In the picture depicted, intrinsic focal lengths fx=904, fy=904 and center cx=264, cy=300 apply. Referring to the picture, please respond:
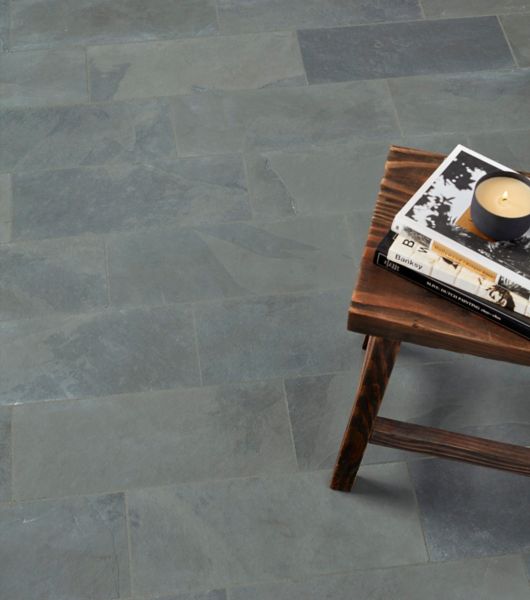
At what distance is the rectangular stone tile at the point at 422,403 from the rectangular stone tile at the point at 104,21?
1.29 metres

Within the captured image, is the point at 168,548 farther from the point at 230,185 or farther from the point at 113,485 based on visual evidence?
the point at 230,185

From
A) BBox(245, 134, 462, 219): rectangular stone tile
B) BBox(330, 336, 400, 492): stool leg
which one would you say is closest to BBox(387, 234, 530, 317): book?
BBox(330, 336, 400, 492): stool leg

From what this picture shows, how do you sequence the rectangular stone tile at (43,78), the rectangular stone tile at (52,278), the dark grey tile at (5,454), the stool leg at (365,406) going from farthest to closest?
1. the rectangular stone tile at (43,78)
2. the rectangular stone tile at (52,278)
3. the dark grey tile at (5,454)
4. the stool leg at (365,406)

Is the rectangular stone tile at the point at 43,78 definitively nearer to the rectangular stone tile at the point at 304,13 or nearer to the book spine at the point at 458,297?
the rectangular stone tile at the point at 304,13

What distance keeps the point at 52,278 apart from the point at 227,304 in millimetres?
449

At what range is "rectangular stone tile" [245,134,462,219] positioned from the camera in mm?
2410

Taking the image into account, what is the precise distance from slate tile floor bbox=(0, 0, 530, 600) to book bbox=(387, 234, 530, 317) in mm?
680

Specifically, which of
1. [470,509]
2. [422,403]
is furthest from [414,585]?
[422,403]

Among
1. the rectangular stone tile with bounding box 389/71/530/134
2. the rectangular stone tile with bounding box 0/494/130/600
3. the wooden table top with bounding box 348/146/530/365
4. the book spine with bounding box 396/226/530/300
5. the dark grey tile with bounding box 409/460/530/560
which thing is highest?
the book spine with bounding box 396/226/530/300

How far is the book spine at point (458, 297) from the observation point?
1.41 m

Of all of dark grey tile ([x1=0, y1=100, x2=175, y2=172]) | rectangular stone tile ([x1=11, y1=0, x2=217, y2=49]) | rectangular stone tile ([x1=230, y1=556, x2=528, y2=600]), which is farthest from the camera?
rectangular stone tile ([x1=11, y1=0, x2=217, y2=49])

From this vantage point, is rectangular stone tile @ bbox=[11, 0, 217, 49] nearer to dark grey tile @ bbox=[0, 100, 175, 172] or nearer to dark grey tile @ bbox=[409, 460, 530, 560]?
dark grey tile @ bbox=[0, 100, 175, 172]

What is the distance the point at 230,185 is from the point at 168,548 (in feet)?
3.33

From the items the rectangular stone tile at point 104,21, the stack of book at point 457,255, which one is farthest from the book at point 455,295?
the rectangular stone tile at point 104,21
